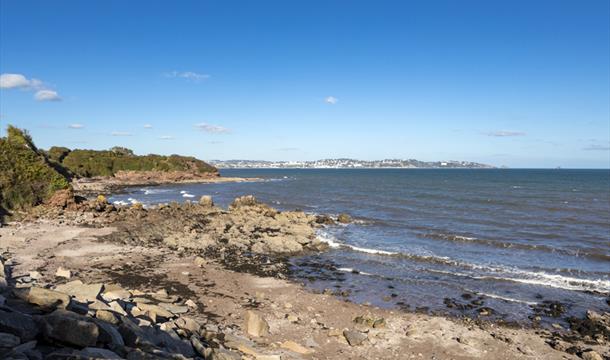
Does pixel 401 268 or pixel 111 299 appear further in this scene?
pixel 401 268

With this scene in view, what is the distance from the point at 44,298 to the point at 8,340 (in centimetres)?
252

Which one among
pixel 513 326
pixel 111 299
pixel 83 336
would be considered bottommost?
pixel 513 326

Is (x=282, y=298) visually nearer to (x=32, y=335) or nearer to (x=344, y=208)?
(x=32, y=335)

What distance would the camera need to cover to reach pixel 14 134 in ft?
154

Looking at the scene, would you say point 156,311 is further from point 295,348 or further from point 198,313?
point 295,348

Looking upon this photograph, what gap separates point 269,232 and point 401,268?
466 inches

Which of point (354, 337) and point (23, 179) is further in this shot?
point (23, 179)

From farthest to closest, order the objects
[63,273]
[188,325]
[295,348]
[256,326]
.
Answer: [63,273] → [256,326] → [295,348] → [188,325]

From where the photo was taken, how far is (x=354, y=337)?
43.4 feet

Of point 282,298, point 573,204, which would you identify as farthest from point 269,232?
point 573,204

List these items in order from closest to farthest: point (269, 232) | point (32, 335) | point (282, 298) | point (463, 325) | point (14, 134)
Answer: point (32, 335), point (463, 325), point (282, 298), point (269, 232), point (14, 134)

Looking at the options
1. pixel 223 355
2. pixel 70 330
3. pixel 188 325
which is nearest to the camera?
pixel 70 330

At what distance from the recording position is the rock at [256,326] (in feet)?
42.9

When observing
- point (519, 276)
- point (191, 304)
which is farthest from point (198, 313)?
point (519, 276)
